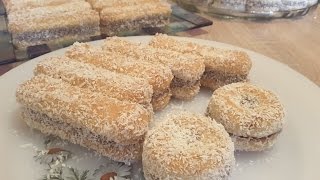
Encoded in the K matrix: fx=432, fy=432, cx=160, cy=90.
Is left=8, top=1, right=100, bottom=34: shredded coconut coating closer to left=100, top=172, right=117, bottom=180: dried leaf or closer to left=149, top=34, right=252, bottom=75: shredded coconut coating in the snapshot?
left=149, top=34, right=252, bottom=75: shredded coconut coating

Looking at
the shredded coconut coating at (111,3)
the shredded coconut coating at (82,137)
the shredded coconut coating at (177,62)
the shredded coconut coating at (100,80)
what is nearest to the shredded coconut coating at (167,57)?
the shredded coconut coating at (177,62)

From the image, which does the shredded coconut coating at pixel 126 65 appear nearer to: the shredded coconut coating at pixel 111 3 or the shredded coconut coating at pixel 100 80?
the shredded coconut coating at pixel 100 80

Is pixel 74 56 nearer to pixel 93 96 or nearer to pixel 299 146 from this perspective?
pixel 93 96

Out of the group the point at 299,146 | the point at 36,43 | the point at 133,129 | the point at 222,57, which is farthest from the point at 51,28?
the point at 299,146

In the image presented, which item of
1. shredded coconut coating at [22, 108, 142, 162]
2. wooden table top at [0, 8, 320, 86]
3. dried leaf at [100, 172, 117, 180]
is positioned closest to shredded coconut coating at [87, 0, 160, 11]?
wooden table top at [0, 8, 320, 86]

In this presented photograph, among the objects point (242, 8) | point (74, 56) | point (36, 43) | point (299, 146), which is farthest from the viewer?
point (242, 8)

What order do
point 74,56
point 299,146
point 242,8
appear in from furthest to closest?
point 242,8 → point 74,56 → point 299,146
